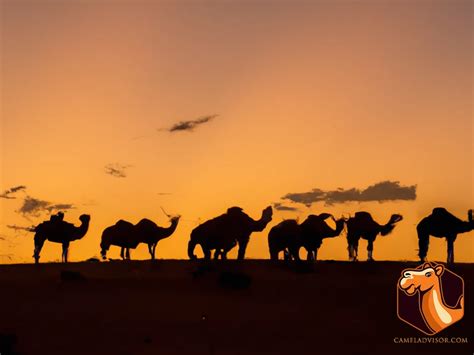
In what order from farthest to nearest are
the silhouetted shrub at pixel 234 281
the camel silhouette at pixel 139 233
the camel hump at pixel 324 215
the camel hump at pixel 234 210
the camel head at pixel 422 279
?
the camel silhouette at pixel 139 233 → the camel hump at pixel 324 215 → the camel hump at pixel 234 210 → the silhouetted shrub at pixel 234 281 → the camel head at pixel 422 279

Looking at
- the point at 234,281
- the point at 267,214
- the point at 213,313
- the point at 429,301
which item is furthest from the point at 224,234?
the point at 429,301

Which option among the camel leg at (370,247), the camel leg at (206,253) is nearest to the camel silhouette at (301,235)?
the camel leg at (370,247)

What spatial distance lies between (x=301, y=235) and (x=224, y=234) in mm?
4182

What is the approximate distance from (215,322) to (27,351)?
5.57 meters

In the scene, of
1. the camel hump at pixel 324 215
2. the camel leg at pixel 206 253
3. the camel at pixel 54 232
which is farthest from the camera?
the camel at pixel 54 232

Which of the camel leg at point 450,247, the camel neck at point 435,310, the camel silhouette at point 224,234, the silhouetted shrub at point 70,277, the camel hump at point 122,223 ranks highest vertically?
the camel hump at point 122,223

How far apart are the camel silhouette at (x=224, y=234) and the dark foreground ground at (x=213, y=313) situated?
2736mm

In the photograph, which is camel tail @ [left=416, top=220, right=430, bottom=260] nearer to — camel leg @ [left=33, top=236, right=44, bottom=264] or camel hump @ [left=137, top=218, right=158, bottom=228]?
camel hump @ [left=137, top=218, right=158, bottom=228]

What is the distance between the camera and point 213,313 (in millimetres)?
23484

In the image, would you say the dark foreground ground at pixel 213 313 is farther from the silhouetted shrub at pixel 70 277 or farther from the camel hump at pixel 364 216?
the camel hump at pixel 364 216

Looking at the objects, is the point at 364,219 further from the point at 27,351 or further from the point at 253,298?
the point at 27,351

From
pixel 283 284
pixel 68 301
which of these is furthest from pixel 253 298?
pixel 68 301

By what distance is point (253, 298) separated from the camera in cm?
2611

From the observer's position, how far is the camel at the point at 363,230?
36.8m
